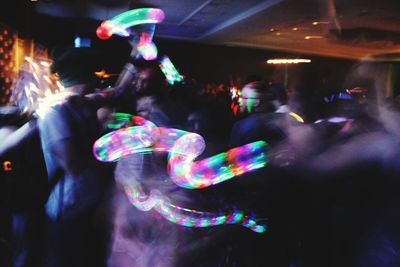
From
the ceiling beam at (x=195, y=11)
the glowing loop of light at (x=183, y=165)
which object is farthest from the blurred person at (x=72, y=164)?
the ceiling beam at (x=195, y=11)

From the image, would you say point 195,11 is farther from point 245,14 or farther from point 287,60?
point 287,60

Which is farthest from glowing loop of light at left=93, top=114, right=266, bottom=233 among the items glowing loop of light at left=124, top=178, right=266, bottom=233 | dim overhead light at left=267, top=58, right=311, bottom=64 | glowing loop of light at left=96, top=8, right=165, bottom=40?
dim overhead light at left=267, top=58, right=311, bottom=64

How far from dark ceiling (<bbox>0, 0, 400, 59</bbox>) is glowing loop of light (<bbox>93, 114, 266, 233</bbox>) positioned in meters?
3.55

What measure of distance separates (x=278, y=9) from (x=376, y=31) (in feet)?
12.8

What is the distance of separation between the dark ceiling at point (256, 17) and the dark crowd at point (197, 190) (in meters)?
3.73

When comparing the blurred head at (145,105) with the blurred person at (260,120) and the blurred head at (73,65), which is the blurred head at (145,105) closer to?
the blurred person at (260,120)

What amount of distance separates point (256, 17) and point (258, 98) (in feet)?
18.7

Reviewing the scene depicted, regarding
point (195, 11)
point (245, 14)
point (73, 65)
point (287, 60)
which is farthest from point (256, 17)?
point (287, 60)

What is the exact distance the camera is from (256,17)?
27.3 ft

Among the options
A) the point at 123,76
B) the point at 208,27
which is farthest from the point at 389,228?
the point at 208,27

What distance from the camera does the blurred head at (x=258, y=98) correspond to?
3258mm

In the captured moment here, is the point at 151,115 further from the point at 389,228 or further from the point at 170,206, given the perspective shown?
the point at 389,228

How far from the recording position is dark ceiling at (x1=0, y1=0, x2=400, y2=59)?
22.4 feet

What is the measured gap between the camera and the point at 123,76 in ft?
8.69
